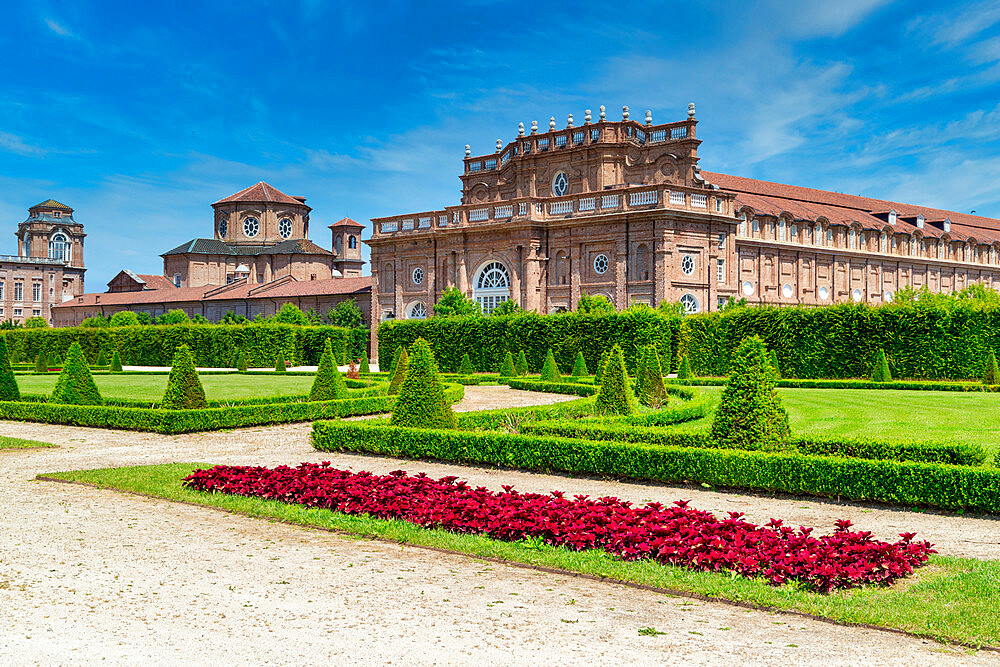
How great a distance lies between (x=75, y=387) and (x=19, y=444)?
5009 mm

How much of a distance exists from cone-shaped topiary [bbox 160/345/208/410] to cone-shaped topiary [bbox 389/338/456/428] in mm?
5966

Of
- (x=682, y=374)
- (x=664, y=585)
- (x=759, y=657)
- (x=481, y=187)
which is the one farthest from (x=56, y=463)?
(x=481, y=187)

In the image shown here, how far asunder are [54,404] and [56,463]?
24.1 feet

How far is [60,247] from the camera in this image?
11744cm

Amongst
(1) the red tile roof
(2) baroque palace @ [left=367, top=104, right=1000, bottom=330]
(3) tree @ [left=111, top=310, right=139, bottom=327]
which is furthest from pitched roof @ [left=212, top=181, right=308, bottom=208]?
(2) baroque palace @ [left=367, top=104, right=1000, bottom=330]

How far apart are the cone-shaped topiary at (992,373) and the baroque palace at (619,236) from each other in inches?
700

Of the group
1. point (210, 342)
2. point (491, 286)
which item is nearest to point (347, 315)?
point (210, 342)

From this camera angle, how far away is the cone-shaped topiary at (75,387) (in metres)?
19.8

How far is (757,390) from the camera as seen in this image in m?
11.5

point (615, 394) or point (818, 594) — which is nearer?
point (818, 594)

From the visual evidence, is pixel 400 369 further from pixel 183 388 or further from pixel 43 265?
pixel 43 265

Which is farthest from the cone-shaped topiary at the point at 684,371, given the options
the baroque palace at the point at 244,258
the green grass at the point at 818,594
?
the baroque palace at the point at 244,258

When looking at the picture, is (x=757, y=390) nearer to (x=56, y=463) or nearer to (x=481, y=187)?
(x=56, y=463)

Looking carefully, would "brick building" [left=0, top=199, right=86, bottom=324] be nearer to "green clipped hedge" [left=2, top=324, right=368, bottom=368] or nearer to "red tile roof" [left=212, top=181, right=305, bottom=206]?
"red tile roof" [left=212, top=181, right=305, bottom=206]
